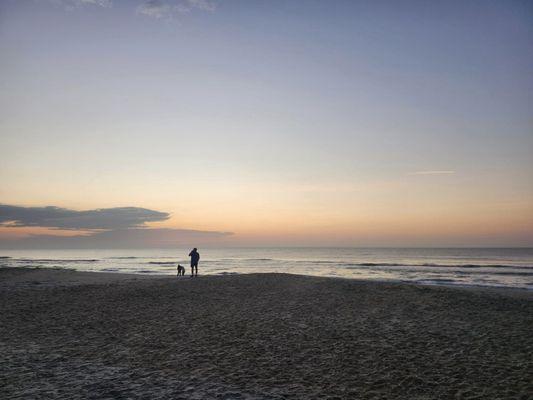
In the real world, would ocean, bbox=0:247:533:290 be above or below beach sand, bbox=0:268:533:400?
below

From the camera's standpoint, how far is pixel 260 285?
78.2 feet

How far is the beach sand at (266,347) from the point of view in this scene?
7.16m

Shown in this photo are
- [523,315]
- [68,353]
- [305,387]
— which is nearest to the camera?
[305,387]

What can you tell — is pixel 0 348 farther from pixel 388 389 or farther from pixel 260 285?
pixel 260 285

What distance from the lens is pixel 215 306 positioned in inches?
653

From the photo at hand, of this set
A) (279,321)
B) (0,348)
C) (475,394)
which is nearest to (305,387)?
(475,394)

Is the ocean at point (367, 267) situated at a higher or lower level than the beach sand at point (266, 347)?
lower

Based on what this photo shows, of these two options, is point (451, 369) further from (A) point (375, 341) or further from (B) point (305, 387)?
(B) point (305, 387)

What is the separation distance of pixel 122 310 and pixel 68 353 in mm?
6334

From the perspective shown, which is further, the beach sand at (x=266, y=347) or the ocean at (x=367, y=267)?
the ocean at (x=367, y=267)

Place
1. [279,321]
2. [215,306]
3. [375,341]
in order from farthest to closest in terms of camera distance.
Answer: [215,306] < [279,321] < [375,341]

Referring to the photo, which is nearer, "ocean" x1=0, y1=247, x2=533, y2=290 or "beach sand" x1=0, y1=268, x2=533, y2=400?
"beach sand" x1=0, y1=268, x2=533, y2=400

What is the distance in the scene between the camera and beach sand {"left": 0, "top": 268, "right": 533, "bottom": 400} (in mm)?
7160

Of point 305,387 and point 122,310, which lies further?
point 122,310
